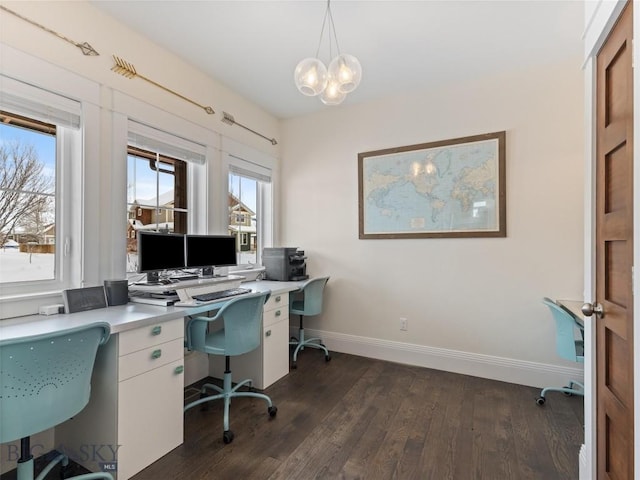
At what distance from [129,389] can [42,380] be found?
0.46 m

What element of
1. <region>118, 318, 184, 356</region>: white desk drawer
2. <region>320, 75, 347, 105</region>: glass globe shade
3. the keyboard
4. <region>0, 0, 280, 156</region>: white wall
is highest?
<region>0, 0, 280, 156</region>: white wall

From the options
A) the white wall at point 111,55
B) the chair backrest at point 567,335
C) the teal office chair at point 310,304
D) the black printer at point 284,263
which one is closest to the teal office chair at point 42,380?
the white wall at point 111,55

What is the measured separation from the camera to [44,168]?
189 centimetres

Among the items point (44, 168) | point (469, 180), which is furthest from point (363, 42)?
point (44, 168)

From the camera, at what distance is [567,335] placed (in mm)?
2211

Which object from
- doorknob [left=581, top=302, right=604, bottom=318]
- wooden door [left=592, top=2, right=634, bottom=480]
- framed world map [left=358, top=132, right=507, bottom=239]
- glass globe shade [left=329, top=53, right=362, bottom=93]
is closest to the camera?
wooden door [left=592, top=2, right=634, bottom=480]

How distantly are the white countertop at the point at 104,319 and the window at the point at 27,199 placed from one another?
33 centimetres

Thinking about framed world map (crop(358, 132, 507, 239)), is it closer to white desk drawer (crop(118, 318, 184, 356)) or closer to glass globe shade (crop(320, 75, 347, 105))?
glass globe shade (crop(320, 75, 347, 105))

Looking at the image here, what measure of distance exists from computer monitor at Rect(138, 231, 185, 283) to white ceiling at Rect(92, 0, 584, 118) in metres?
1.53

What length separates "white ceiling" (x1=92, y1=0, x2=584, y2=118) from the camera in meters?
2.06

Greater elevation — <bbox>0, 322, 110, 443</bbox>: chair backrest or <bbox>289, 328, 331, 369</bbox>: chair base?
<bbox>0, 322, 110, 443</bbox>: chair backrest

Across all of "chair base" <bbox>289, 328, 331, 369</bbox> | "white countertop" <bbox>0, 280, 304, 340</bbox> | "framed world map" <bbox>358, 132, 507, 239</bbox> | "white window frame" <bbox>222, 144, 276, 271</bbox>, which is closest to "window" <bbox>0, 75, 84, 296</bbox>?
"white countertop" <bbox>0, 280, 304, 340</bbox>

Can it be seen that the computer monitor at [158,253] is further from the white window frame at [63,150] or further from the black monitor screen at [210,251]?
the white window frame at [63,150]

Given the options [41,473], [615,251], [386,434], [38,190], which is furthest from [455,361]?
[38,190]
